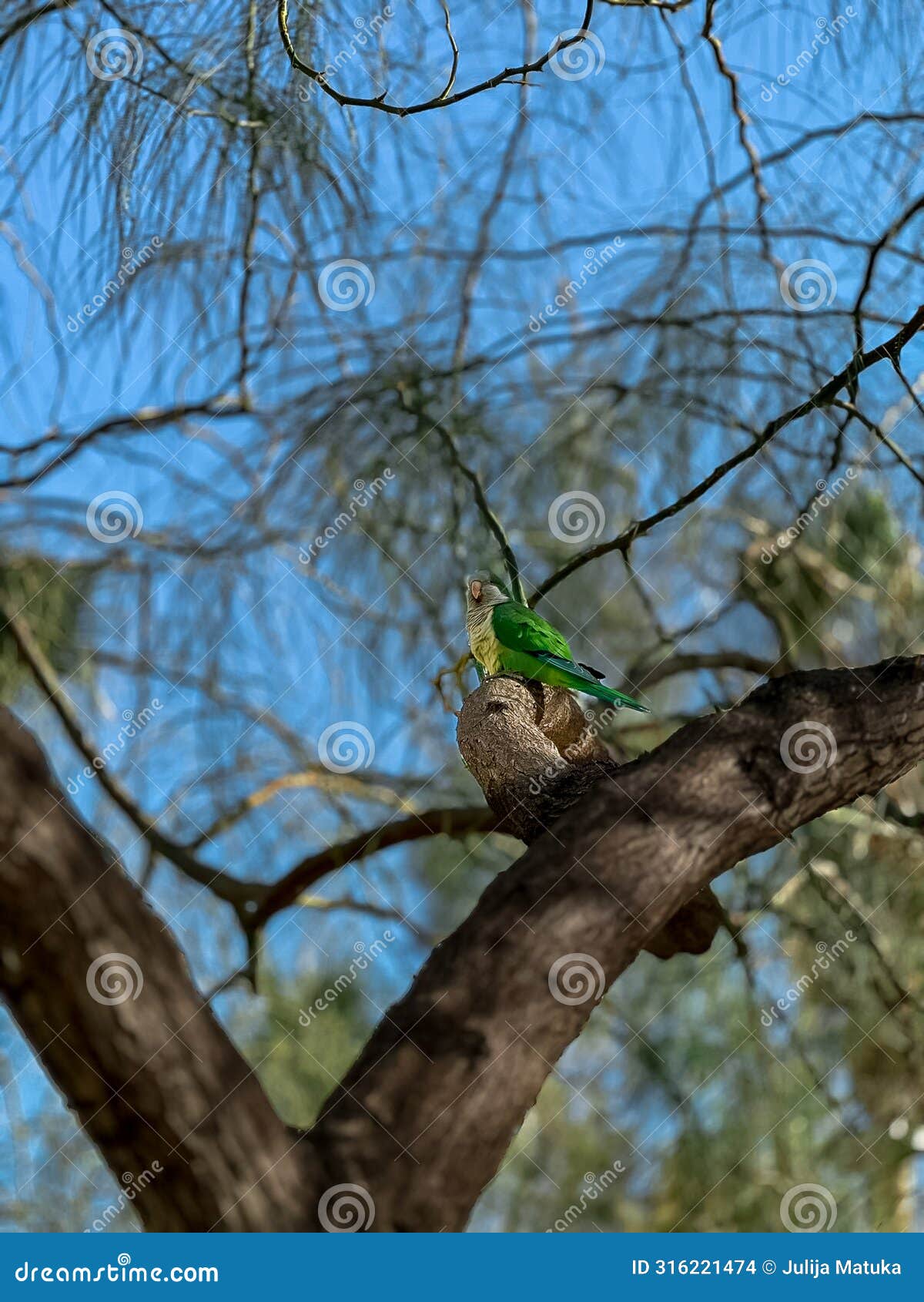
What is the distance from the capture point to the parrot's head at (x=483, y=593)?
2.71 meters

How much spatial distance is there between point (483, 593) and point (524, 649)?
0.28m

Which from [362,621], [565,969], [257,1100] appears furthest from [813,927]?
[257,1100]

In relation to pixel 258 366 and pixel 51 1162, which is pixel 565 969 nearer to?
A: pixel 258 366

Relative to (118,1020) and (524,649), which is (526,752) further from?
(118,1020)

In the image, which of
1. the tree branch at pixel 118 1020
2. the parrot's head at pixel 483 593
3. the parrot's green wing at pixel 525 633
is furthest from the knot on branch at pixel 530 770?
the tree branch at pixel 118 1020

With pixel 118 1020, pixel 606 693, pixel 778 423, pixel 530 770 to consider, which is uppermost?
pixel 778 423

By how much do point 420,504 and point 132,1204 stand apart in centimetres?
219

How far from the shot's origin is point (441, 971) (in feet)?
5.16

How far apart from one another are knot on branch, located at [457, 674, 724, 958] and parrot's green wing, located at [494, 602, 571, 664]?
10 centimetres

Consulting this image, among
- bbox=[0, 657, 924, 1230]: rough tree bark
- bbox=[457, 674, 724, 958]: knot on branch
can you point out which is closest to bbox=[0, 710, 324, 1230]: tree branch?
bbox=[0, 657, 924, 1230]: rough tree bark

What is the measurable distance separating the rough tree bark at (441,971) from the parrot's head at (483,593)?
0.80m

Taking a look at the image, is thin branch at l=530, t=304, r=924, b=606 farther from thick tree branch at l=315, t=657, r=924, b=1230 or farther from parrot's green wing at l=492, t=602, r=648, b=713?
thick tree branch at l=315, t=657, r=924, b=1230

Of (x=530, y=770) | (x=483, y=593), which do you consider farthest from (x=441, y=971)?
(x=483, y=593)

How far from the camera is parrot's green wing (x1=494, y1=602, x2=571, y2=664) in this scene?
2500mm
